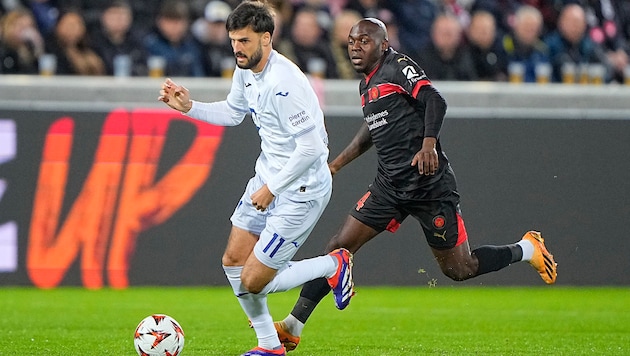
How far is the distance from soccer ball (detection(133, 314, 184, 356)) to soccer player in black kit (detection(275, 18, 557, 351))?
2.93 ft

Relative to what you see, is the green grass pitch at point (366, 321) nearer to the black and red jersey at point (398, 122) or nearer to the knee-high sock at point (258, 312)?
the knee-high sock at point (258, 312)

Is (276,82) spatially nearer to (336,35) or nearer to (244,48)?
(244,48)

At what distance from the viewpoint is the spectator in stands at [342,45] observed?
12.4m

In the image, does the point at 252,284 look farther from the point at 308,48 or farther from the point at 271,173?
the point at 308,48

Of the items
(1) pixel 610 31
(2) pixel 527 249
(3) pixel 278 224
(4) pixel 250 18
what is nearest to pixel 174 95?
(4) pixel 250 18

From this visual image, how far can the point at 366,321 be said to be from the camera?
9.06 metres

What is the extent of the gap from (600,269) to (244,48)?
646cm

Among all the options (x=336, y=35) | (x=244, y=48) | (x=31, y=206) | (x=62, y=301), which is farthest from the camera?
(x=336, y=35)

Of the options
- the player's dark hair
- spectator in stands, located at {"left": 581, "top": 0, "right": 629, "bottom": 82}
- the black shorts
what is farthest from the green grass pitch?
spectator in stands, located at {"left": 581, "top": 0, "right": 629, "bottom": 82}

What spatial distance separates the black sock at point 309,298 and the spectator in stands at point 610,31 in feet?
24.4

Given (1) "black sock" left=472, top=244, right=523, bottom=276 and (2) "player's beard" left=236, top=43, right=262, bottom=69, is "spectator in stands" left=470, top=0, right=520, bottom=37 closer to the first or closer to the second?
(1) "black sock" left=472, top=244, right=523, bottom=276

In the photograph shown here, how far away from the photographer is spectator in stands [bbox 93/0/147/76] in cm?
1195

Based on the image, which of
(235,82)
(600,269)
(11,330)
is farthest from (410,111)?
(600,269)

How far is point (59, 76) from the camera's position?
452 inches
